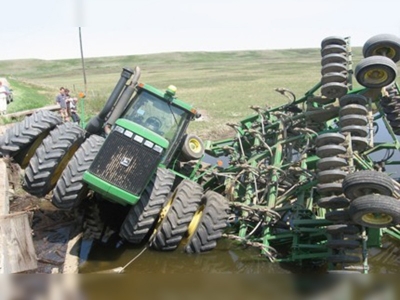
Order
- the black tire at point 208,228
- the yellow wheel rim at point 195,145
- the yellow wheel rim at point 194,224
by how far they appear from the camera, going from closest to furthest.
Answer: the black tire at point 208,228
the yellow wheel rim at point 194,224
the yellow wheel rim at point 195,145

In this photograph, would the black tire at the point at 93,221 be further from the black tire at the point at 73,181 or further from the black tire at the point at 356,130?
the black tire at the point at 356,130

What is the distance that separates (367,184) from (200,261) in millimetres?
3402

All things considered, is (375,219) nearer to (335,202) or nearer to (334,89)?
(335,202)

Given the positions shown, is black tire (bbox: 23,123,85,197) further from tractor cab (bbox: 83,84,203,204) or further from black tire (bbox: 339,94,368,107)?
black tire (bbox: 339,94,368,107)

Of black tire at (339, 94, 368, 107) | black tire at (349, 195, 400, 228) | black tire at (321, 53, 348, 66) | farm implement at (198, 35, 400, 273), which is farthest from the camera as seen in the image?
black tire at (321, 53, 348, 66)

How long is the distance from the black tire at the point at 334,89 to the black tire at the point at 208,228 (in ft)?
10.6

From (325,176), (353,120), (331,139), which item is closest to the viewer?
(325,176)

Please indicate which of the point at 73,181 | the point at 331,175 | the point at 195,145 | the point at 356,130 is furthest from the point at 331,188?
the point at 73,181

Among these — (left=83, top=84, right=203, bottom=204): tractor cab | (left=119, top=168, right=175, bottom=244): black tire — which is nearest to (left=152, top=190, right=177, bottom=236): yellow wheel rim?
(left=119, top=168, right=175, bottom=244): black tire

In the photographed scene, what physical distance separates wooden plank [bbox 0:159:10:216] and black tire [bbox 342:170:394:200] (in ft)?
19.4

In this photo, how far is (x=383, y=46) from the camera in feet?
31.6

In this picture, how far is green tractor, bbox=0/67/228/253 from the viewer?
8.30 meters

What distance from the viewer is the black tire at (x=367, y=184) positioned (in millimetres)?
6719

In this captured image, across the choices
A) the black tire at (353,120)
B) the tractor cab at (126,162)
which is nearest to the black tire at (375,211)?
the black tire at (353,120)
